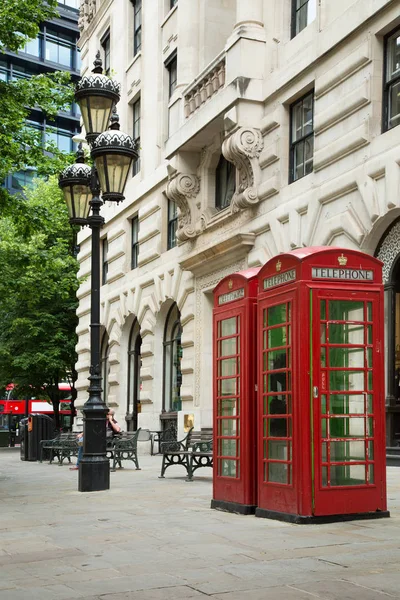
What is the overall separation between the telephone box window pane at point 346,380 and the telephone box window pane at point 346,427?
1.03 feet

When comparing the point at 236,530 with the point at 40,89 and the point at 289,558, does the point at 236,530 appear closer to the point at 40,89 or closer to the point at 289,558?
the point at 289,558

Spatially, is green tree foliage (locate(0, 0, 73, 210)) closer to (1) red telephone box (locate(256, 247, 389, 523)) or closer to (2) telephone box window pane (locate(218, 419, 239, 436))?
(2) telephone box window pane (locate(218, 419, 239, 436))

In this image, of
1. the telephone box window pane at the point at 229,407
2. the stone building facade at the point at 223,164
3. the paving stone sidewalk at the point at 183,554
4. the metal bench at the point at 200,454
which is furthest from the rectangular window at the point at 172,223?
the telephone box window pane at the point at 229,407

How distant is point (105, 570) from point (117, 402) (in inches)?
882

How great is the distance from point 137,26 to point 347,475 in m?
23.4

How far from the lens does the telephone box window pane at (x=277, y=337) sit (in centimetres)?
913

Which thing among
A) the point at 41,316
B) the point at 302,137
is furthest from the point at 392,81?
the point at 41,316

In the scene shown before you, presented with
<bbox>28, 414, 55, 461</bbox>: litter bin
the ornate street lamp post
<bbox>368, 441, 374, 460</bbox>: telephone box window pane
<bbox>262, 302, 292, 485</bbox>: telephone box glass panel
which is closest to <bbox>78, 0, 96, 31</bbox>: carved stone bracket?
<bbox>28, 414, 55, 461</bbox>: litter bin

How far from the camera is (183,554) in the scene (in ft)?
23.5

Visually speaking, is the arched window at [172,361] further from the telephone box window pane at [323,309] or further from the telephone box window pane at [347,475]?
the telephone box window pane at [323,309]

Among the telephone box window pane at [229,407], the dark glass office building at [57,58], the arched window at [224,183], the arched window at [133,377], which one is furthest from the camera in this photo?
the dark glass office building at [57,58]

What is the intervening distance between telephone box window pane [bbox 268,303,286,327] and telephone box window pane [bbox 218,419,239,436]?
1.40 metres

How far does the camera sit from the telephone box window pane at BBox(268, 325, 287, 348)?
9.13 m

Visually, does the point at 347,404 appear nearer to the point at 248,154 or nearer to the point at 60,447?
the point at 248,154
